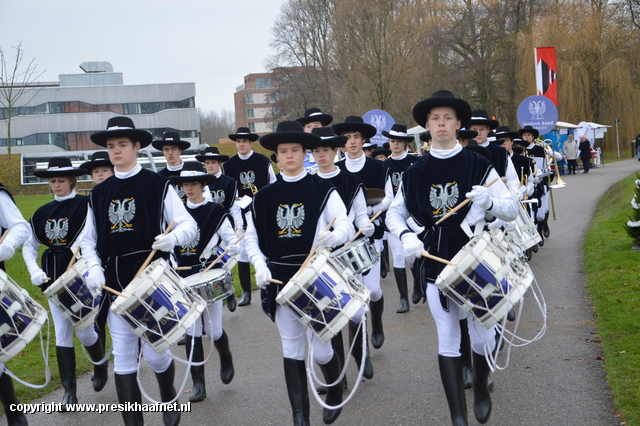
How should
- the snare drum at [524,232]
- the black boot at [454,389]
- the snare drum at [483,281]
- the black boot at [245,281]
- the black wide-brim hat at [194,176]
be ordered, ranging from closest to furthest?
1. the snare drum at [483,281]
2. the black boot at [454,389]
3. the black wide-brim hat at [194,176]
4. the snare drum at [524,232]
5. the black boot at [245,281]

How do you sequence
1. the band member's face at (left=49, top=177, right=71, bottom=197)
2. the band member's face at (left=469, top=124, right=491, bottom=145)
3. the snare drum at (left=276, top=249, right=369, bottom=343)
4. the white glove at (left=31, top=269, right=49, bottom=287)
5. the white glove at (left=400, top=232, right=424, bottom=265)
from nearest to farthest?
1. the snare drum at (left=276, top=249, right=369, bottom=343)
2. the white glove at (left=400, top=232, right=424, bottom=265)
3. the white glove at (left=31, top=269, right=49, bottom=287)
4. the band member's face at (left=49, top=177, right=71, bottom=197)
5. the band member's face at (left=469, top=124, right=491, bottom=145)

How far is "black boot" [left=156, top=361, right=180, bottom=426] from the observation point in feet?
18.7

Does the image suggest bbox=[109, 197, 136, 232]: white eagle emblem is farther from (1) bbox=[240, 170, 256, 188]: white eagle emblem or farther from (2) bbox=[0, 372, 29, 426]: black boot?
(1) bbox=[240, 170, 256, 188]: white eagle emblem

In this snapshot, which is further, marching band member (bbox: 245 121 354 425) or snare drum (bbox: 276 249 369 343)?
marching band member (bbox: 245 121 354 425)

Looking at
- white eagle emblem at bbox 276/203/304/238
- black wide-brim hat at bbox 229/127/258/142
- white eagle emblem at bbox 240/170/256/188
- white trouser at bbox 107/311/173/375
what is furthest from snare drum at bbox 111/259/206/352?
black wide-brim hat at bbox 229/127/258/142

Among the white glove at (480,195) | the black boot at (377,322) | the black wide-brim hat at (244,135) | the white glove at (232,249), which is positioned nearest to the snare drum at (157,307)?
the white glove at (480,195)

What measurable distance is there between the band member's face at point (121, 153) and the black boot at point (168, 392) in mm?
1525

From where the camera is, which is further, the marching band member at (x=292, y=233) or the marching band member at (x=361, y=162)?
the marching band member at (x=361, y=162)

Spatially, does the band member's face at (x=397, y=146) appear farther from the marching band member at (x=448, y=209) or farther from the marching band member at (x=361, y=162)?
the marching band member at (x=448, y=209)

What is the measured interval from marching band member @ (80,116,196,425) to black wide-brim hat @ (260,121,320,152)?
2.75ft

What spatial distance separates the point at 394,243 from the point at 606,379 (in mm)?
3358

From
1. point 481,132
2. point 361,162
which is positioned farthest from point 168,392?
point 481,132

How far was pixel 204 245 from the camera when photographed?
7.35m

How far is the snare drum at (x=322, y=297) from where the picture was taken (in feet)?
15.8
